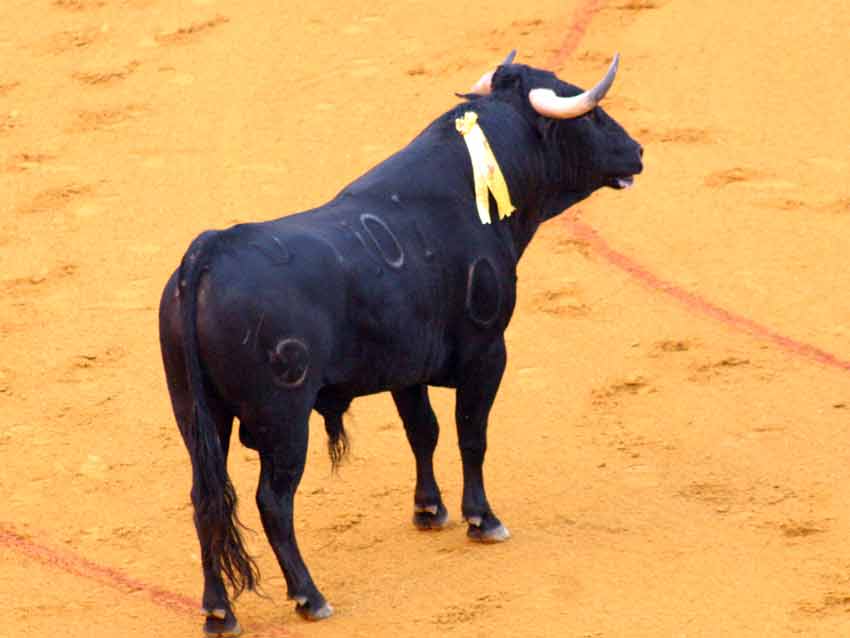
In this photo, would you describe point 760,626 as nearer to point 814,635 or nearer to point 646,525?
point 814,635

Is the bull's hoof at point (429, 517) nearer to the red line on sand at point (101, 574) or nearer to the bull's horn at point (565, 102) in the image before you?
the red line on sand at point (101, 574)

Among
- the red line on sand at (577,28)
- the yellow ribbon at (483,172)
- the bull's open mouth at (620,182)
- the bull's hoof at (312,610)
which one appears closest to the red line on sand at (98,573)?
the bull's hoof at (312,610)

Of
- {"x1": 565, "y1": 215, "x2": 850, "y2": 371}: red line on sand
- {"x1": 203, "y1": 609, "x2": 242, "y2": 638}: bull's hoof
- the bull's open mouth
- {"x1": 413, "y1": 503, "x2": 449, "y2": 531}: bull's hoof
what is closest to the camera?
{"x1": 203, "y1": 609, "x2": 242, "y2": 638}: bull's hoof

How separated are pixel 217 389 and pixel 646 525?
6.43 ft

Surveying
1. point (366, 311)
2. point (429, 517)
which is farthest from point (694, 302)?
point (366, 311)

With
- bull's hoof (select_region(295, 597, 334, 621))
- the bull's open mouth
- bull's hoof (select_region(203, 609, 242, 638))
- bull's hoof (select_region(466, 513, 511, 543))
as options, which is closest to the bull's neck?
the bull's open mouth

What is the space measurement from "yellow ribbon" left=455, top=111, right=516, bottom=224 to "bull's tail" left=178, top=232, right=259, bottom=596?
4.11ft

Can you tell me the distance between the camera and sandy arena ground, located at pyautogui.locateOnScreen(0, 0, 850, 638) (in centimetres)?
743

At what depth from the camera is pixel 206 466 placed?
6789 mm

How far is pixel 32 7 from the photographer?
45.4 feet

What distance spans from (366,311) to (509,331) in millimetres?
2595

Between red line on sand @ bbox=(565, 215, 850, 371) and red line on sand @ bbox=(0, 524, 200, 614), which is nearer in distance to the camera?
red line on sand @ bbox=(0, 524, 200, 614)

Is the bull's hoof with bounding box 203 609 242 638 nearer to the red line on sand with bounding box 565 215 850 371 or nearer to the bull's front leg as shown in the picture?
the bull's front leg

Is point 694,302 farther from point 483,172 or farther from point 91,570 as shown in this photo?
point 91,570
